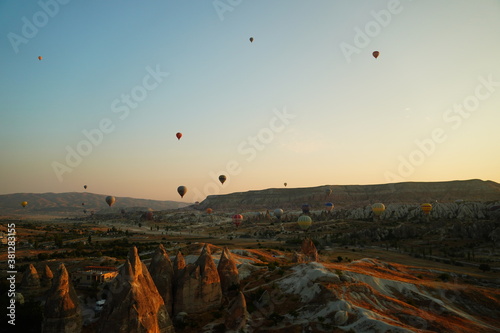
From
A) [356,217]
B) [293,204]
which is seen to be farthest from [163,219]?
[356,217]

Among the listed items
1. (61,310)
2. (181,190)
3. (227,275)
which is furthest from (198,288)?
(181,190)

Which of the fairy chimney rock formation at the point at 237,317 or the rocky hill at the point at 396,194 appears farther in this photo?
the rocky hill at the point at 396,194

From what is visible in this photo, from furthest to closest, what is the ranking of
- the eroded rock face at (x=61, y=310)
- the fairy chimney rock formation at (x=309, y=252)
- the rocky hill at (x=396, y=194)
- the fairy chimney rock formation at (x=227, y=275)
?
→ the rocky hill at (x=396, y=194) < the fairy chimney rock formation at (x=309, y=252) < the fairy chimney rock formation at (x=227, y=275) < the eroded rock face at (x=61, y=310)

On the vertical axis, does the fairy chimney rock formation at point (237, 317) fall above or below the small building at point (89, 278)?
below

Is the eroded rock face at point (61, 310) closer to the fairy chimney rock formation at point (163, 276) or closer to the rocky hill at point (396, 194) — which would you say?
the fairy chimney rock formation at point (163, 276)

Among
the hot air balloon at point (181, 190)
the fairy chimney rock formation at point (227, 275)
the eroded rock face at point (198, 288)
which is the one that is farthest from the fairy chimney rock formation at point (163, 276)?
the hot air balloon at point (181, 190)

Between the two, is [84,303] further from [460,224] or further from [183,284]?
[460,224]

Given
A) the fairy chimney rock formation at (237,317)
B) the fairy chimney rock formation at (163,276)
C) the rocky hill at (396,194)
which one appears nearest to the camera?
the fairy chimney rock formation at (237,317)

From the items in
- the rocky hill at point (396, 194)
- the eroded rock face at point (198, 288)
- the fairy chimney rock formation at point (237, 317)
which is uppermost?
the rocky hill at point (396, 194)
